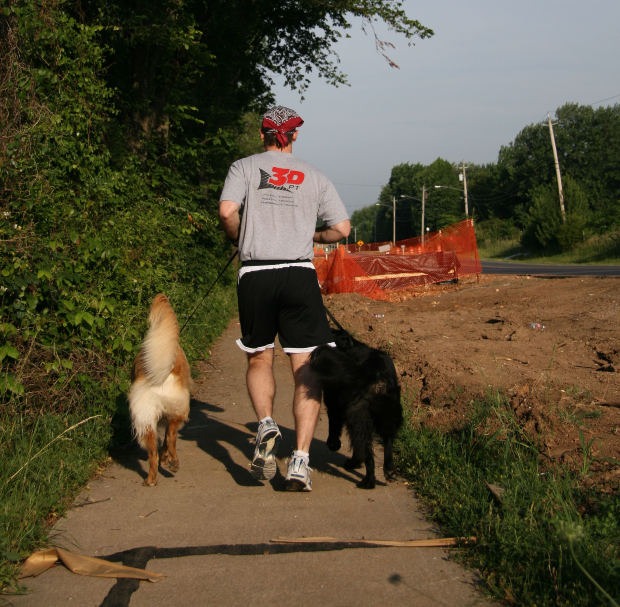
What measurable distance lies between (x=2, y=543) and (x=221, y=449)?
2532 mm

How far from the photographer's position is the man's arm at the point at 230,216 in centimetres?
465

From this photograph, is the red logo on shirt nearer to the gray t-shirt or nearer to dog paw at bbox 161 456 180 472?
Result: the gray t-shirt

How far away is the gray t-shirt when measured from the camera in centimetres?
467

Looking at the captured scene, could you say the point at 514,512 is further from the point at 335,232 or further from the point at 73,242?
the point at 73,242

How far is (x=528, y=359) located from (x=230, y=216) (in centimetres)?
492

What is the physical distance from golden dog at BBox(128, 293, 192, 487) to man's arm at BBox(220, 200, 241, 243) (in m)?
0.70

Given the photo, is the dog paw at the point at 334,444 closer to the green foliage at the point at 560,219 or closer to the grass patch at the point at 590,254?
the grass patch at the point at 590,254

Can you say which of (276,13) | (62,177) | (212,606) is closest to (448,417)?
(212,606)

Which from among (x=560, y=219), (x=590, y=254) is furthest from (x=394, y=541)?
(x=560, y=219)

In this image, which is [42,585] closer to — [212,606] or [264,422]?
[212,606]

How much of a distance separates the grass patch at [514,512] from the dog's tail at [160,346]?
69.2 inches

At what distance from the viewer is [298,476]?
178 inches

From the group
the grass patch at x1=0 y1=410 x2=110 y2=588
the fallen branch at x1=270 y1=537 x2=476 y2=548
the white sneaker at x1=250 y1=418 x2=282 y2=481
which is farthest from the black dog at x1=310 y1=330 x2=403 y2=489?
the grass patch at x1=0 y1=410 x2=110 y2=588

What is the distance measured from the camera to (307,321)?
4.76 m
